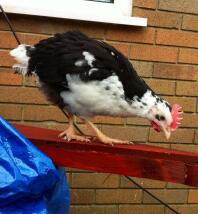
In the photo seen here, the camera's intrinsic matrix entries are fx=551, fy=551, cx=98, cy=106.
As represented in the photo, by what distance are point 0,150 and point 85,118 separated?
49cm

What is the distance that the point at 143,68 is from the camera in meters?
3.47

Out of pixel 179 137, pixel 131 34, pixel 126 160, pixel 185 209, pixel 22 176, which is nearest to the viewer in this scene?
pixel 22 176

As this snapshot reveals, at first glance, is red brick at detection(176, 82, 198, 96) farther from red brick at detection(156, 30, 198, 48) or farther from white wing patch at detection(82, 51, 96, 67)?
white wing patch at detection(82, 51, 96, 67)

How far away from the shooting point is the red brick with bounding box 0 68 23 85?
3.18 meters

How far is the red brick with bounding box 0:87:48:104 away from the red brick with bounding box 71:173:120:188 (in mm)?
→ 541

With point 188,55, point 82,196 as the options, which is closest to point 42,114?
point 82,196

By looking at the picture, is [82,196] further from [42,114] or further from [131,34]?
[131,34]

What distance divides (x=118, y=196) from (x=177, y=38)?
3.57 ft

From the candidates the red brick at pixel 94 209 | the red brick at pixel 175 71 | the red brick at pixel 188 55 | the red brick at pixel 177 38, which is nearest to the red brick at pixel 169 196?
the red brick at pixel 94 209

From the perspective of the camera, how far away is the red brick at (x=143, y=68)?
11.3 ft

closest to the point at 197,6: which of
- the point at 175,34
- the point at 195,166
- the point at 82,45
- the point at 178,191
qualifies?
the point at 175,34

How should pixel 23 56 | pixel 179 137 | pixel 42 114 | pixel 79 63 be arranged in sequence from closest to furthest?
pixel 79 63
pixel 23 56
pixel 42 114
pixel 179 137

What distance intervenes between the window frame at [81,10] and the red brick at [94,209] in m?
1.18

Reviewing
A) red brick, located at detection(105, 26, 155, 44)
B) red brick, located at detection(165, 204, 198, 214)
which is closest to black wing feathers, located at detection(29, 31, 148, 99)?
red brick, located at detection(105, 26, 155, 44)
